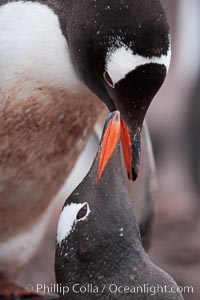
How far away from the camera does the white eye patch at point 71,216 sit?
277 cm

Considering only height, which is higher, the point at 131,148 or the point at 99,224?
the point at 131,148

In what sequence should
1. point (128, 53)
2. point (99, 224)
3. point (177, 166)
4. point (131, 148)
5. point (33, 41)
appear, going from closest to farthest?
1. point (99, 224)
2. point (128, 53)
3. point (131, 148)
4. point (33, 41)
5. point (177, 166)

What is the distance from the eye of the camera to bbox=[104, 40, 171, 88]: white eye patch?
2.92 metres

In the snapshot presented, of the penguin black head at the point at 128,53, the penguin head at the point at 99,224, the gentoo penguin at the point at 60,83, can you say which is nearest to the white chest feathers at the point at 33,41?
the gentoo penguin at the point at 60,83

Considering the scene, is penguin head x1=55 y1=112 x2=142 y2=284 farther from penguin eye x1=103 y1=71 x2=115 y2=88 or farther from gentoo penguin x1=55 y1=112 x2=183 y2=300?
penguin eye x1=103 y1=71 x2=115 y2=88

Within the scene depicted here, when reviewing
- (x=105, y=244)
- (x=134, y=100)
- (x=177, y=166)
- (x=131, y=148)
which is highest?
(x=134, y=100)

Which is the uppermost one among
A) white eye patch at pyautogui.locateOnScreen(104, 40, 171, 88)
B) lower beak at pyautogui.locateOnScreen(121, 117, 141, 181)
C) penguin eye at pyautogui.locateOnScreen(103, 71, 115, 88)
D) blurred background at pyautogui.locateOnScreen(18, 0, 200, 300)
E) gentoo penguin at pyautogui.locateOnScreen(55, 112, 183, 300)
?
white eye patch at pyautogui.locateOnScreen(104, 40, 171, 88)

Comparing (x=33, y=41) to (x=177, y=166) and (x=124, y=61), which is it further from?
(x=177, y=166)

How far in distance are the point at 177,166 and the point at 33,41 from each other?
5293 millimetres

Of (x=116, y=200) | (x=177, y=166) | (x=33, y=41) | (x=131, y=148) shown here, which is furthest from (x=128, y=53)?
(x=177, y=166)

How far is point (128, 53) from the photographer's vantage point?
2.93 metres

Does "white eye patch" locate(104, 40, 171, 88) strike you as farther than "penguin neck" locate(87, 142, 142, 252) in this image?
Yes

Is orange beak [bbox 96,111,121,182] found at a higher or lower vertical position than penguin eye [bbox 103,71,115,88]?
lower

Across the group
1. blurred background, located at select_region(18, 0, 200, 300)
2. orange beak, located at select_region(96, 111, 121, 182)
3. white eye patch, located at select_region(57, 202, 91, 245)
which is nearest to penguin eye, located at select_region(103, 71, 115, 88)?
orange beak, located at select_region(96, 111, 121, 182)
